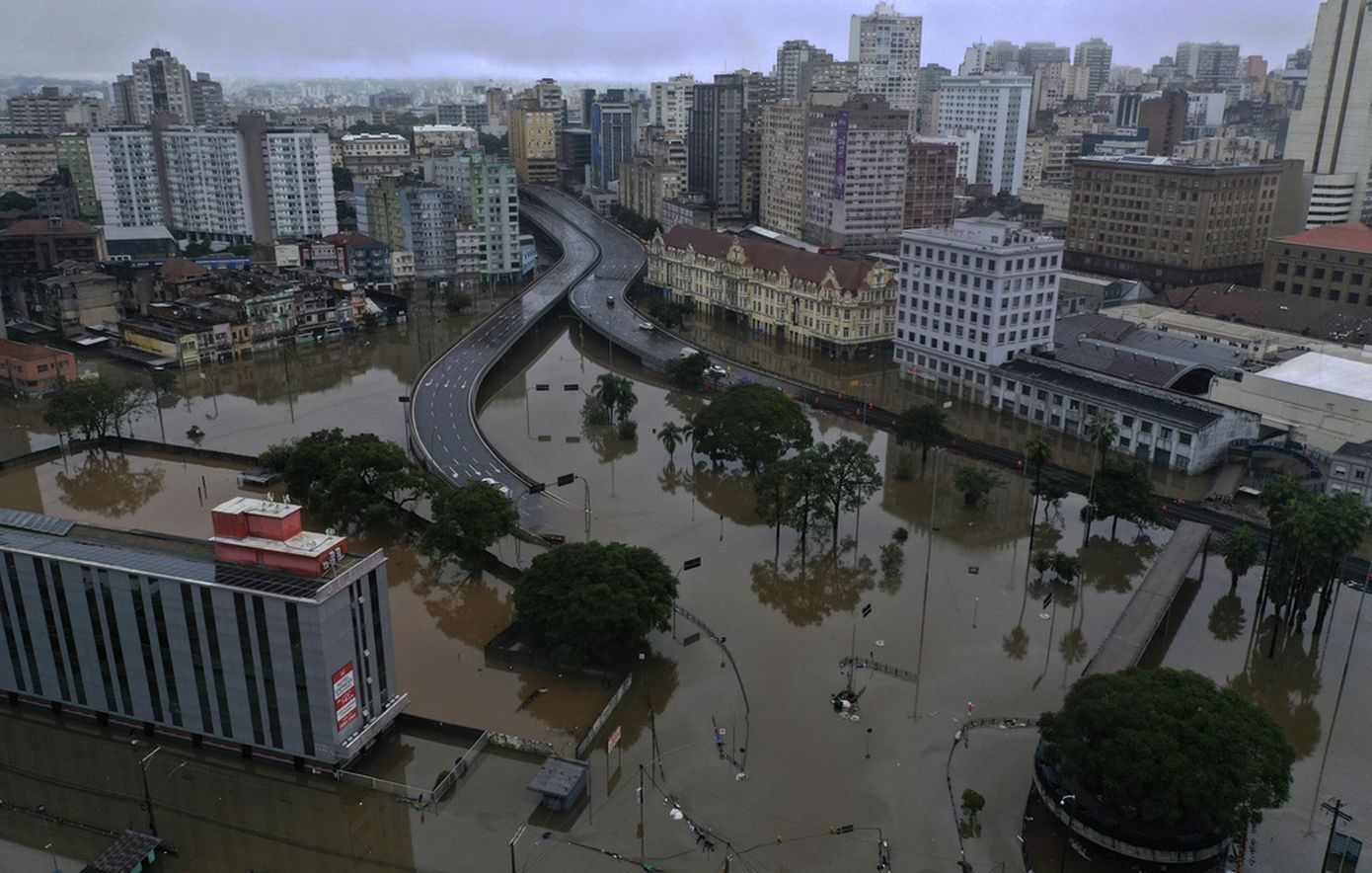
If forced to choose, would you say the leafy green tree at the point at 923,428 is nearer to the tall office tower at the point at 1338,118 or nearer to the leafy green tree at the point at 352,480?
the leafy green tree at the point at 352,480

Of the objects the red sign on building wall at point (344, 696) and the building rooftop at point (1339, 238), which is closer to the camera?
the red sign on building wall at point (344, 696)

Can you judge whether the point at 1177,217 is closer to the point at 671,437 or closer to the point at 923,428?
the point at 923,428

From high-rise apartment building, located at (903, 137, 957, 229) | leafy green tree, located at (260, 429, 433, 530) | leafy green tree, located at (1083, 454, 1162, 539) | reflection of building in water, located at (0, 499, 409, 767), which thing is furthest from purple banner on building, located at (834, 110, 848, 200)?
reflection of building in water, located at (0, 499, 409, 767)

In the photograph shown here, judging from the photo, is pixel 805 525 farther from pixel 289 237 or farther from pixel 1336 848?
pixel 289 237

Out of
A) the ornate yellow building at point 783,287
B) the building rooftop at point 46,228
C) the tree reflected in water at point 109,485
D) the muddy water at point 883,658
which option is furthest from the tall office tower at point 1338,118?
the building rooftop at point 46,228

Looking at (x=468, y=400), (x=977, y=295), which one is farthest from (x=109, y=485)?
(x=977, y=295)

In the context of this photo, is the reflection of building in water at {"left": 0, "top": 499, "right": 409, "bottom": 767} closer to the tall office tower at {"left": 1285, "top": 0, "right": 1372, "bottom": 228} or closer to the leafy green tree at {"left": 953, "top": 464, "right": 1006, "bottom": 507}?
the leafy green tree at {"left": 953, "top": 464, "right": 1006, "bottom": 507}
